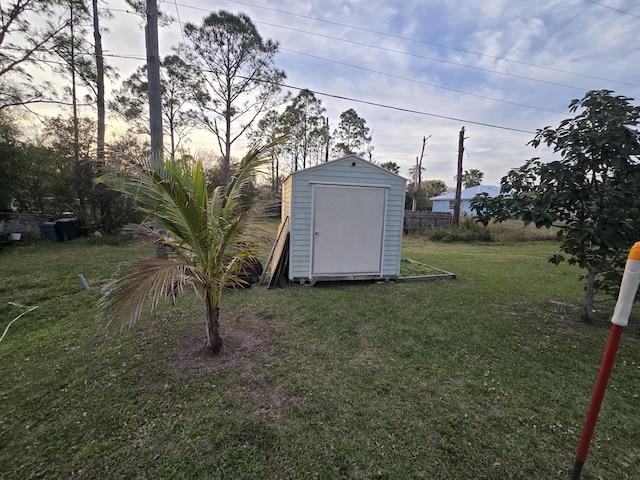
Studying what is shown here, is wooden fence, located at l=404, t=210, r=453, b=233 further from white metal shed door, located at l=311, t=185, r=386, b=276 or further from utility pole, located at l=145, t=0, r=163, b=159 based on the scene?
utility pole, located at l=145, t=0, r=163, b=159

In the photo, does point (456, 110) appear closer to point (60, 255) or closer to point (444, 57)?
point (444, 57)

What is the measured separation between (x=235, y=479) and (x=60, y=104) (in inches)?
564

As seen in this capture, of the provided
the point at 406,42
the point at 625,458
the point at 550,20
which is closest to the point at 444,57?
the point at 406,42

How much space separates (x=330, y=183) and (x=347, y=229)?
916 millimetres

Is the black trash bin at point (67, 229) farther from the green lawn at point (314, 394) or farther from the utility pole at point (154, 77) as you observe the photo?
the utility pole at point (154, 77)

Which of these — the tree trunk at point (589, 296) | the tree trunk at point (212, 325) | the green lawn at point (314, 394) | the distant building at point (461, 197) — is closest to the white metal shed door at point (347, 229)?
the green lawn at point (314, 394)

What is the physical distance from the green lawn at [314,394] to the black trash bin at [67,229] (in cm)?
662

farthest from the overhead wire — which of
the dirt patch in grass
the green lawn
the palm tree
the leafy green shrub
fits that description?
the dirt patch in grass

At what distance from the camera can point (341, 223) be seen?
5.12 meters

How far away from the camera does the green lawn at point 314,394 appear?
1.60m

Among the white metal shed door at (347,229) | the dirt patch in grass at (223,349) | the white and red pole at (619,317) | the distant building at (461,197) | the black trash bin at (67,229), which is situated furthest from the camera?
the distant building at (461,197)

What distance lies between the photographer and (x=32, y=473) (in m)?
1.50

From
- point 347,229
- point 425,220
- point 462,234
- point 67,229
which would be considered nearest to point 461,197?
point 425,220

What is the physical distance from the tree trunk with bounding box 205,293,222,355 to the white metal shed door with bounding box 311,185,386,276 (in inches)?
104
